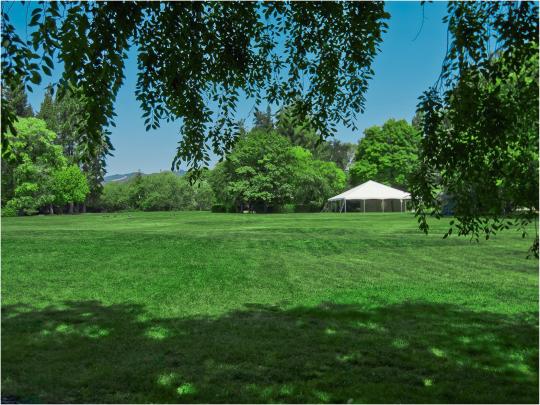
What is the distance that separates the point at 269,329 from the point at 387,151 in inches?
2356

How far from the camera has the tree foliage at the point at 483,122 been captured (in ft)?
15.1

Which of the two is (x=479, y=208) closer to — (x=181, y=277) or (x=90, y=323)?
(x=90, y=323)

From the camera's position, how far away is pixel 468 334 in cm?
716

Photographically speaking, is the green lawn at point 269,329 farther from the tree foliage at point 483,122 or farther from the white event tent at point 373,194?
the white event tent at point 373,194

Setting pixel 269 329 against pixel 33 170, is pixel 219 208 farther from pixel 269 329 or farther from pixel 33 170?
pixel 269 329

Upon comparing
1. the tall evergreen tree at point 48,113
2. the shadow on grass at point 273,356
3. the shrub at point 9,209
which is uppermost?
the tall evergreen tree at point 48,113

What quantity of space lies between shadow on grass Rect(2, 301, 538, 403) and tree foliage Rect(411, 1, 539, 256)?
175 cm

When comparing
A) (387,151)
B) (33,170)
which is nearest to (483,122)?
(33,170)

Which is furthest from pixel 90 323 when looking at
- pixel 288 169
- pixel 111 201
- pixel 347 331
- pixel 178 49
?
pixel 111 201

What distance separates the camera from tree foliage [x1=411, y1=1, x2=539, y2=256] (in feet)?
15.1

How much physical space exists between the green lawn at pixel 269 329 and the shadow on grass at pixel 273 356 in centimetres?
2

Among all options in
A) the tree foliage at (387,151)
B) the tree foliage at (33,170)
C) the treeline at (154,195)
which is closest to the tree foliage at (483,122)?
the tree foliage at (33,170)

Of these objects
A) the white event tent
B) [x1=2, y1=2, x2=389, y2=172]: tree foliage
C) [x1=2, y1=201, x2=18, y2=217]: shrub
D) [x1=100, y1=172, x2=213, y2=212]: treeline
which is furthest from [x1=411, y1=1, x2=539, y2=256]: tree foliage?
[x1=100, y1=172, x2=213, y2=212]: treeline

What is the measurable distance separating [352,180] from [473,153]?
74129mm
